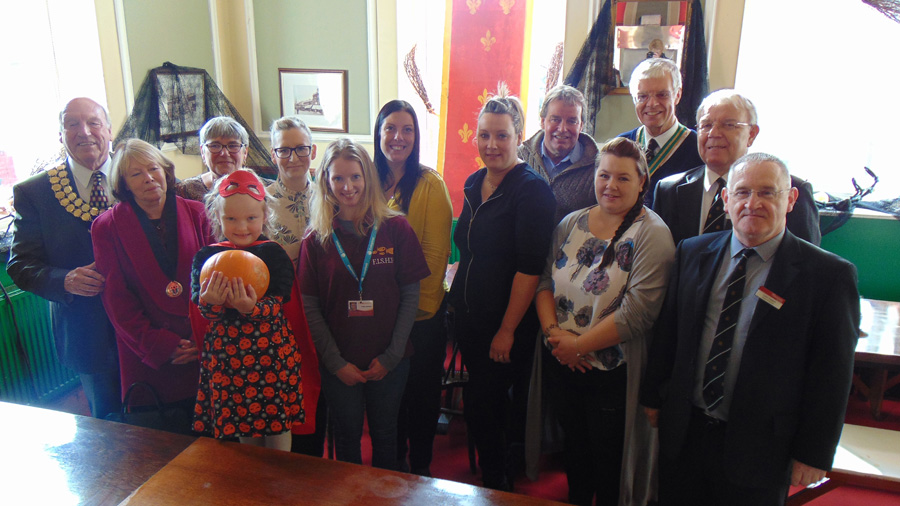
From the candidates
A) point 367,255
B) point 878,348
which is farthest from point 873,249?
point 367,255

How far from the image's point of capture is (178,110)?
4.08 metres

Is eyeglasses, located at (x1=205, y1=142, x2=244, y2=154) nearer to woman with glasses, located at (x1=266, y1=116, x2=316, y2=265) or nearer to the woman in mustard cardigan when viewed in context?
woman with glasses, located at (x1=266, y1=116, x2=316, y2=265)

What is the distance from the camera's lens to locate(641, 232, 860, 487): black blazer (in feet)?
4.53

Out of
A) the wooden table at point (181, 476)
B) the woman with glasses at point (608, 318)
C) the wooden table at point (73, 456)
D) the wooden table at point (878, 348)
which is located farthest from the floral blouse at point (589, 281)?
the wooden table at point (878, 348)

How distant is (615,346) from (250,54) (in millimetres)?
4250

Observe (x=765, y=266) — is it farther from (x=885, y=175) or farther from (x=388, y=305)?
(x=885, y=175)

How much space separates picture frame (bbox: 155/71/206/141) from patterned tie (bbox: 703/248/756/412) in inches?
153

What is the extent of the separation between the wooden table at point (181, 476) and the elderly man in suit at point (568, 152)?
4.04ft

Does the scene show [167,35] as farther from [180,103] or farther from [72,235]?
[72,235]

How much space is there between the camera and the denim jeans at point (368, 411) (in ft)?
6.32

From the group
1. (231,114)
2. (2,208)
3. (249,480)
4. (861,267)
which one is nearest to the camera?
(249,480)

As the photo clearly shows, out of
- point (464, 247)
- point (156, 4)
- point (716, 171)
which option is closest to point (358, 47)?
point (156, 4)

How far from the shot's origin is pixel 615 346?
5.98 feet

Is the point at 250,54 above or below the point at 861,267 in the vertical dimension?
above
